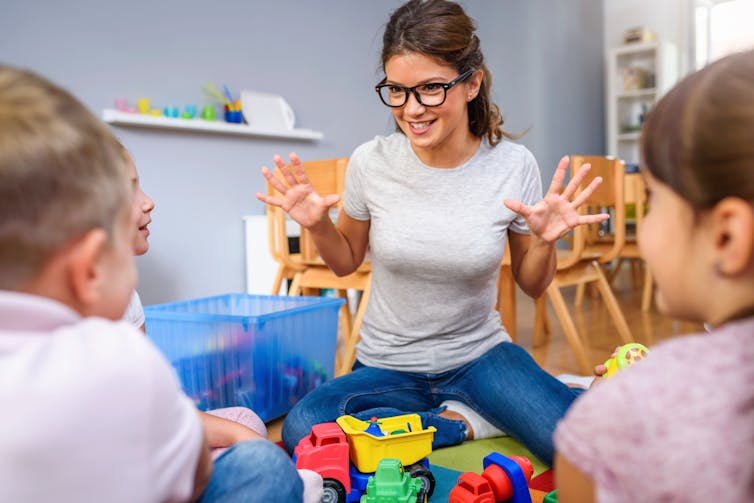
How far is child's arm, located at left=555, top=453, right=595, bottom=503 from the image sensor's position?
1.70ft

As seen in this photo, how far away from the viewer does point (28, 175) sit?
16.2 inches

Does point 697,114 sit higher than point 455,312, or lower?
higher

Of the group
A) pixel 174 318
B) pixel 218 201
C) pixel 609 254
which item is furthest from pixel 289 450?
pixel 218 201

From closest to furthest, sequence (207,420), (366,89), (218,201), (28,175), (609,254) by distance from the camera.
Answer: (28,175)
(207,420)
(609,254)
(218,201)
(366,89)

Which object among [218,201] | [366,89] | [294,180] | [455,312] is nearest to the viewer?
[294,180]

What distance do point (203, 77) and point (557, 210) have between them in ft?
7.42

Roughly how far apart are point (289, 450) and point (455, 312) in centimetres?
40

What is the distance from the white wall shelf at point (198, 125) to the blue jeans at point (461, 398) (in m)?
1.76

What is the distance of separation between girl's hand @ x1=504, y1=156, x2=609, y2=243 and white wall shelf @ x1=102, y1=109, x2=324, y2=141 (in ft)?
6.44

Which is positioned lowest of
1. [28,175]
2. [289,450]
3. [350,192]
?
[289,450]

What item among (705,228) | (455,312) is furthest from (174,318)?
(705,228)

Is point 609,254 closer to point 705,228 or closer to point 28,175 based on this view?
point 705,228

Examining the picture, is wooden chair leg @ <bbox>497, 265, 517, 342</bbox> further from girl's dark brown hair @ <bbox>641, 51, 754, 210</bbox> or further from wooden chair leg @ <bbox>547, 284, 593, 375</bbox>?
girl's dark brown hair @ <bbox>641, 51, 754, 210</bbox>

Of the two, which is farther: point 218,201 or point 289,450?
point 218,201
